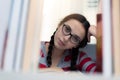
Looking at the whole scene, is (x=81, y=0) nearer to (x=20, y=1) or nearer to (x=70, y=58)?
(x=70, y=58)

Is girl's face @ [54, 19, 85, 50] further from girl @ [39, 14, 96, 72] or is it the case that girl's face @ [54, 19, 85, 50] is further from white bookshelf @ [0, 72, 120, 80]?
white bookshelf @ [0, 72, 120, 80]

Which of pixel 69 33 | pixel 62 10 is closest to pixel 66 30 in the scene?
pixel 69 33

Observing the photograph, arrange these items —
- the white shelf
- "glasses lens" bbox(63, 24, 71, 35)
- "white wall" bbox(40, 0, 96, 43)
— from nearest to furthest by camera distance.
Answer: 1. the white shelf
2. "glasses lens" bbox(63, 24, 71, 35)
3. "white wall" bbox(40, 0, 96, 43)

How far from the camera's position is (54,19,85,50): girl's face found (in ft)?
3.37

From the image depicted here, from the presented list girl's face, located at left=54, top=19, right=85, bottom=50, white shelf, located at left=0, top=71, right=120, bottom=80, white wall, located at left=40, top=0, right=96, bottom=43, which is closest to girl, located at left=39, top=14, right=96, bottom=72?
girl's face, located at left=54, top=19, right=85, bottom=50

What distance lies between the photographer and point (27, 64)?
0.43 m

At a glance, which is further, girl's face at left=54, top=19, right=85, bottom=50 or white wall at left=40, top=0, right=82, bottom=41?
white wall at left=40, top=0, right=82, bottom=41

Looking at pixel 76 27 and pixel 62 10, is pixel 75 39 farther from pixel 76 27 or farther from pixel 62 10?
pixel 62 10

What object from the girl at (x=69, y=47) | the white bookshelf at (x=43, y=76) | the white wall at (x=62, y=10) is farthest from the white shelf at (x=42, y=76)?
the white wall at (x=62, y=10)

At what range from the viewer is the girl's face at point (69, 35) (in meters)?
1.03

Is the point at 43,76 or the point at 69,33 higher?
the point at 69,33

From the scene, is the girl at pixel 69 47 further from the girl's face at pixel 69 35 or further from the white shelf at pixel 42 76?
the white shelf at pixel 42 76

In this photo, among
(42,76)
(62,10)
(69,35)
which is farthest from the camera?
(62,10)

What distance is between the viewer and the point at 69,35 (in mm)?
1024
